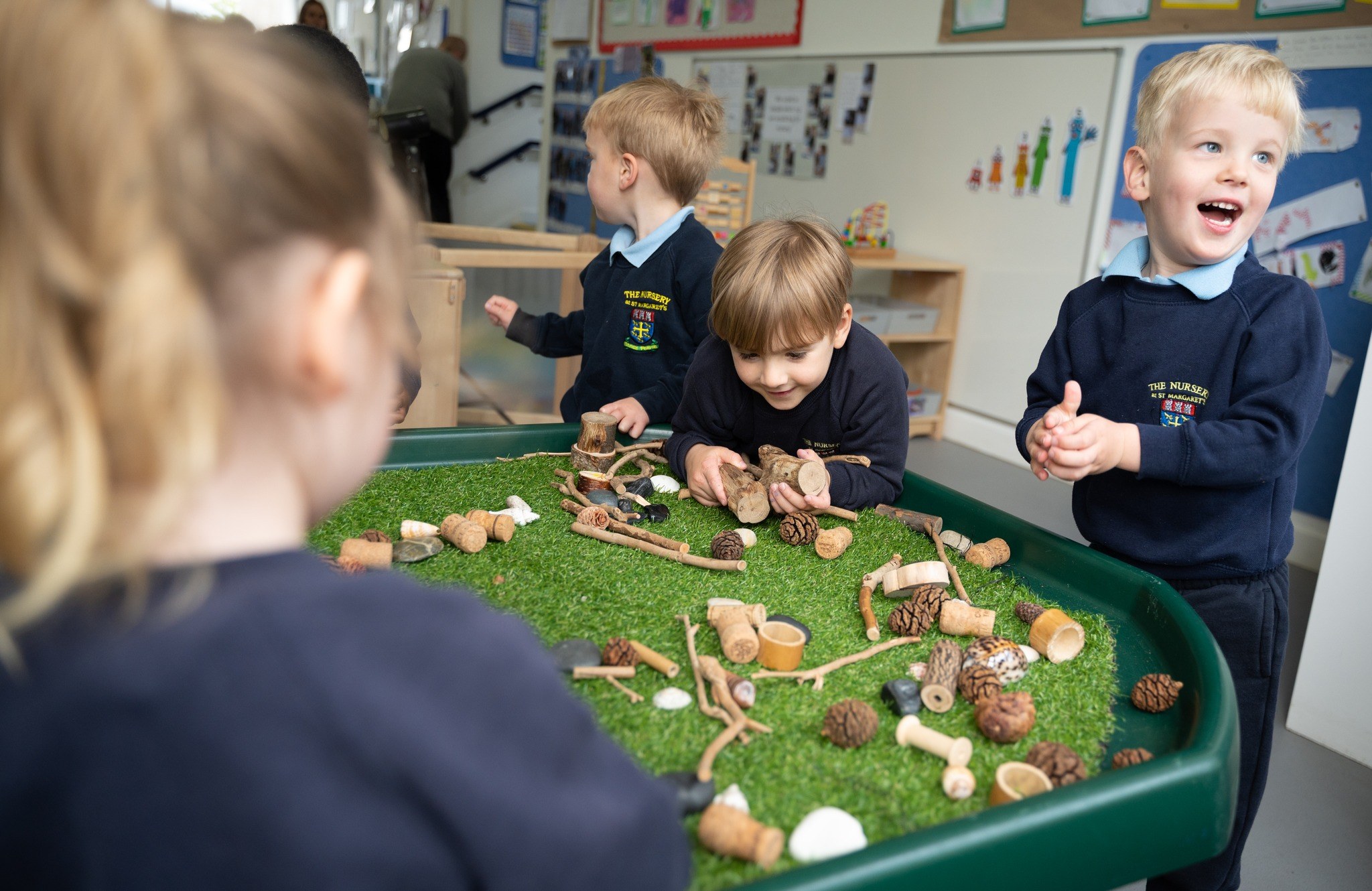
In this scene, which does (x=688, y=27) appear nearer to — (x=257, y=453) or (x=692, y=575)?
(x=692, y=575)

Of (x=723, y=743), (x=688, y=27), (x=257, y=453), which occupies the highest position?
(x=688, y=27)

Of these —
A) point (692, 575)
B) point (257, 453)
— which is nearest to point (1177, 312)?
point (692, 575)

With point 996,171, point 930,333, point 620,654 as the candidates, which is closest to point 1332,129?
point 996,171

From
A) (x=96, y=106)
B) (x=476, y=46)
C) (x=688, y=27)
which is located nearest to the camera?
(x=96, y=106)

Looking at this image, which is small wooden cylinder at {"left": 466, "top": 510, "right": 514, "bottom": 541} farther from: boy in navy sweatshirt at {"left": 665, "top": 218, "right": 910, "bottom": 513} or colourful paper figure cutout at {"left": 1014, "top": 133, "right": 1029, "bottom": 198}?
colourful paper figure cutout at {"left": 1014, "top": 133, "right": 1029, "bottom": 198}

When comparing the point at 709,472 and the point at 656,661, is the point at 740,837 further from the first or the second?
the point at 709,472

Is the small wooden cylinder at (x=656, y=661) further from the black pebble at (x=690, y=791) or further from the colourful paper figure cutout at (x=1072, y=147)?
the colourful paper figure cutout at (x=1072, y=147)

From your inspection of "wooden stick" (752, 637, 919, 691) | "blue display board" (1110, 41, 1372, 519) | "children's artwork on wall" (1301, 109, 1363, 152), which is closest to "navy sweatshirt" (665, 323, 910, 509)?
"wooden stick" (752, 637, 919, 691)

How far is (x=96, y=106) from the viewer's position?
14.4 inches

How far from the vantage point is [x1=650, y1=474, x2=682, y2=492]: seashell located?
1403 mm

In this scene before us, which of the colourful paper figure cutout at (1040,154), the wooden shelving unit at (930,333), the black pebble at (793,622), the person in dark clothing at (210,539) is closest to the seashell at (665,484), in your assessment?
the black pebble at (793,622)

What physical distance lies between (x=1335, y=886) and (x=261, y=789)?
173cm

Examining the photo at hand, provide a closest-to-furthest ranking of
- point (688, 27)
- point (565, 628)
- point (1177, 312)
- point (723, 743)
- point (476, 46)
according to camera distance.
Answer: point (723, 743) < point (565, 628) < point (1177, 312) < point (688, 27) < point (476, 46)

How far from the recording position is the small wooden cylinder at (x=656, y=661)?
88 centimetres
